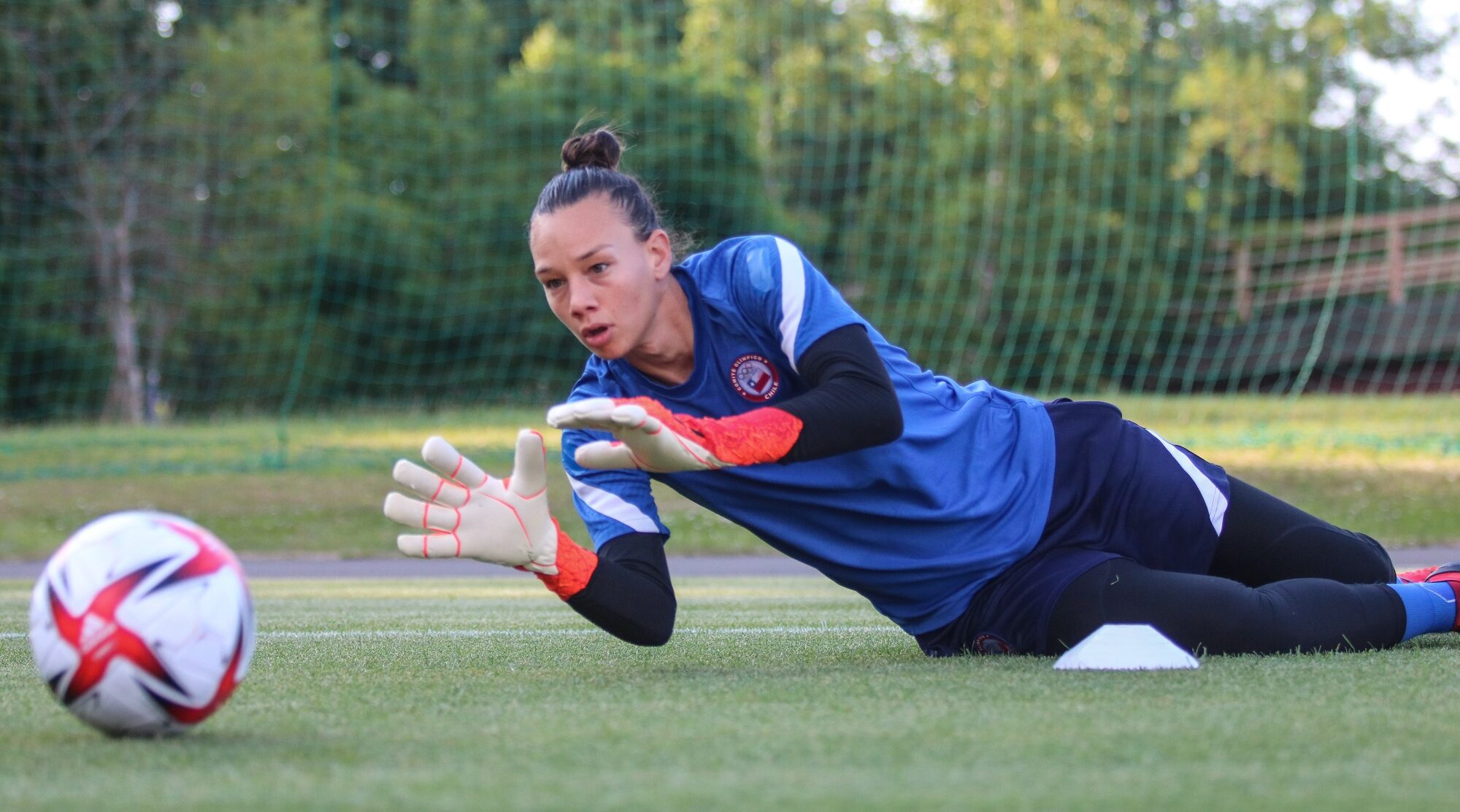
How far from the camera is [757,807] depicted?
5.82 ft

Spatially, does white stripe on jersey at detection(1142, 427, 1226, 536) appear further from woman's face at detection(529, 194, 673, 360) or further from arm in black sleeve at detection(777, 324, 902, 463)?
woman's face at detection(529, 194, 673, 360)

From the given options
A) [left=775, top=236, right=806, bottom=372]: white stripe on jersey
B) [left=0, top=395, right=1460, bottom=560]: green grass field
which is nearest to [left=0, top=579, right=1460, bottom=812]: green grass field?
[left=775, top=236, right=806, bottom=372]: white stripe on jersey

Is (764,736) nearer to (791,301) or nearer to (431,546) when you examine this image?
(431,546)

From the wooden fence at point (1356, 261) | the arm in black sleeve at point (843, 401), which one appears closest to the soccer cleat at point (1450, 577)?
the arm in black sleeve at point (843, 401)

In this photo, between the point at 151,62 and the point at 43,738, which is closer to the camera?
the point at 43,738

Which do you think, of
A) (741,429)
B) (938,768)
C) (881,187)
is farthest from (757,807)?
(881,187)

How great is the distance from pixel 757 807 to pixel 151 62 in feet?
70.7

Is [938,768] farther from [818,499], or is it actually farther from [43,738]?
[43,738]

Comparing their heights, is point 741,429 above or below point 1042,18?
below

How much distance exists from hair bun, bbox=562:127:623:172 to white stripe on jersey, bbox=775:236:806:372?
465mm

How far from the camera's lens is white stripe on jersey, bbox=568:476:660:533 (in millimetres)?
3260

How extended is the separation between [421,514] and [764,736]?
722 millimetres

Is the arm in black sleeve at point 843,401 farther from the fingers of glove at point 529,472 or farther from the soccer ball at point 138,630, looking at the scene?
the soccer ball at point 138,630

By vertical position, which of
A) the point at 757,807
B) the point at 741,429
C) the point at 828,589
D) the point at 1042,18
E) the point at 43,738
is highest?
the point at 1042,18
